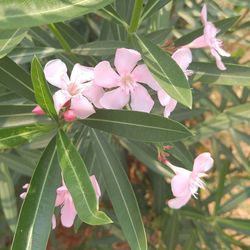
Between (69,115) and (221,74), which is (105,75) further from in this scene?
(221,74)

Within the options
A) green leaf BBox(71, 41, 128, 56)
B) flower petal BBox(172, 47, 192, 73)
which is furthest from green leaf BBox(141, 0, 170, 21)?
flower petal BBox(172, 47, 192, 73)

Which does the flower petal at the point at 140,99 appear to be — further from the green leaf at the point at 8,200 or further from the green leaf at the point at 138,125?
the green leaf at the point at 8,200

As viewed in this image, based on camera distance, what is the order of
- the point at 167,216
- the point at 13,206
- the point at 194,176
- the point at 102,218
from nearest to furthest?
1. the point at 102,218
2. the point at 194,176
3. the point at 13,206
4. the point at 167,216

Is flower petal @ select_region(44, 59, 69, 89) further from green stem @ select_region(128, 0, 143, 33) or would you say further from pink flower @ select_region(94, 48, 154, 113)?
green stem @ select_region(128, 0, 143, 33)

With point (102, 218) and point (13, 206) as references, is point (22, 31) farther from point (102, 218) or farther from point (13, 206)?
point (13, 206)

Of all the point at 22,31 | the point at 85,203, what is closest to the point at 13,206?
the point at 22,31
